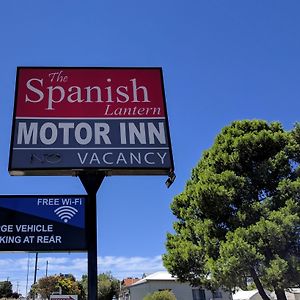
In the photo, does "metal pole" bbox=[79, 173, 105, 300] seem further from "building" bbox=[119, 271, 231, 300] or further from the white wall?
the white wall

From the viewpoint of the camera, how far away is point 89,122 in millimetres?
8562

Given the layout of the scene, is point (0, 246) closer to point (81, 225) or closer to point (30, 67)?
point (81, 225)

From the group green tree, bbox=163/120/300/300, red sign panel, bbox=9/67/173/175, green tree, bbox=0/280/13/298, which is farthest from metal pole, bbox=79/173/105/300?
green tree, bbox=0/280/13/298

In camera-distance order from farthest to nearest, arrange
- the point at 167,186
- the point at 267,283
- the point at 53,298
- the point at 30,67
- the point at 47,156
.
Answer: the point at 267,283 → the point at 53,298 → the point at 30,67 → the point at 167,186 → the point at 47,156

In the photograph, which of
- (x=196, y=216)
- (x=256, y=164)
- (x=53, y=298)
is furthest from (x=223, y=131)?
(x=53, y=298)

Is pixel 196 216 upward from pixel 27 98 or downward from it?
upward

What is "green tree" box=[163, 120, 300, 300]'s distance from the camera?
749 inches

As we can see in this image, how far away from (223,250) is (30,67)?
1342 cm

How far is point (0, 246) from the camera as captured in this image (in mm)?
7488

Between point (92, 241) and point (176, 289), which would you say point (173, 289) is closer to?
point (176, 289)

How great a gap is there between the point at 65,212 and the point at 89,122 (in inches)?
75.4

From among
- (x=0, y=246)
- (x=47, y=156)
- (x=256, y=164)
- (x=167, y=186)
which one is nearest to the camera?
(x=0, y=246)

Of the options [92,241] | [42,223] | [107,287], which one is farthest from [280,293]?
[107,287]

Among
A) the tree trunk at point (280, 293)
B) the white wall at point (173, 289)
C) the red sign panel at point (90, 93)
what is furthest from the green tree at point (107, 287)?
the red sign panel at point (90, 93)
